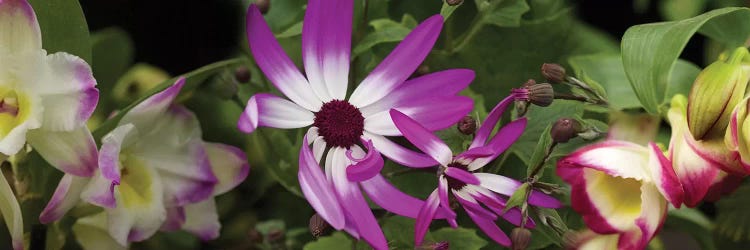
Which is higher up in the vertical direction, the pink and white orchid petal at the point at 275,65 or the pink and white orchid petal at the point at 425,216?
the pink and white orchid petal at the point at 275,65

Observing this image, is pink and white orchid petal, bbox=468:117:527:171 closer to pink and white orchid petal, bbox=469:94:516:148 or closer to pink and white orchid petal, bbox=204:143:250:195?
pink and white orchid petal, bbox=469:94:516:148

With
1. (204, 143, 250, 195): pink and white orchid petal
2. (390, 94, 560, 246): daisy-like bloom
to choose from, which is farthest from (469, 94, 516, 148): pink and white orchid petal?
(204, 143, 250, 195): pink and white orchid petal

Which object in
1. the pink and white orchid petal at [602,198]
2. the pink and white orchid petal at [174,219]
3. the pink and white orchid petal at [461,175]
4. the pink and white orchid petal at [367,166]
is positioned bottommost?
the pink and white orchid petal at [174,219]

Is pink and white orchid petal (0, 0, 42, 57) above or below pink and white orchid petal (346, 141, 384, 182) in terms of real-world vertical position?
above

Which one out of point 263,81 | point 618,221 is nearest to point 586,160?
point 618,221

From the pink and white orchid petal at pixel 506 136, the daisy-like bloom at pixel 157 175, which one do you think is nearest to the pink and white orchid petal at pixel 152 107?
the daisy-like bloom at pixel 157 175

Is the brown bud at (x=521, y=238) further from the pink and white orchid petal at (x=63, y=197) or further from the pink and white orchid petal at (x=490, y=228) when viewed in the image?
the pink and white orchid petal at (x=63, y=197)

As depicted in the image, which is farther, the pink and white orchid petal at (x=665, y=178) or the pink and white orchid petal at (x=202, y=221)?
the pink and white orchid petal at (x=202, y=221)
